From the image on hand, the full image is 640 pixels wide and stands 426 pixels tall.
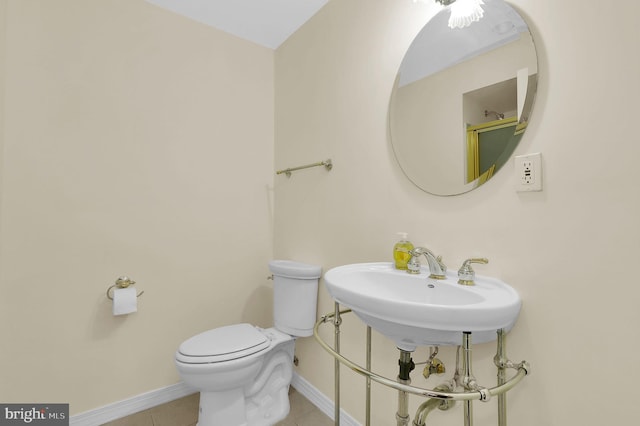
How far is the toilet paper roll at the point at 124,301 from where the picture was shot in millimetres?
1559

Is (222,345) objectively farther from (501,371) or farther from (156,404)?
(501,371)

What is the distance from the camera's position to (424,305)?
28.5 inches

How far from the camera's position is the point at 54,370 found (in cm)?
149

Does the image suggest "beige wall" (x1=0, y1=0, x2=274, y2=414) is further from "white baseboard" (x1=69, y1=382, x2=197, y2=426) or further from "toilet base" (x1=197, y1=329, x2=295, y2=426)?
"toilet base" (x1=197, y1=329, x2=295, y2=426)

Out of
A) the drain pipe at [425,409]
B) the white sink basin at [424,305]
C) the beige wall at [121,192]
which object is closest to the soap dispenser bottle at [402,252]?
the white sink basin at [424,305]

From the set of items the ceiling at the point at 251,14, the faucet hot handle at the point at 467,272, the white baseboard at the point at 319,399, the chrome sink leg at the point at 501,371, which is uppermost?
the ceiling at the point at 251,14

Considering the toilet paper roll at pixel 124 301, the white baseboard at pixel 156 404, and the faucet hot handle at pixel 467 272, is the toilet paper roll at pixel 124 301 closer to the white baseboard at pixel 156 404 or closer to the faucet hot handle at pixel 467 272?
the white baseboard at pixel 156 404

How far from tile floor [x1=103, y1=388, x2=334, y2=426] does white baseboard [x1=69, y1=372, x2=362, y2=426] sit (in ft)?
0.08

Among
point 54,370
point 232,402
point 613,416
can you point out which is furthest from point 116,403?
point 613,416

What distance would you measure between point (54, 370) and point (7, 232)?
700 millimetres

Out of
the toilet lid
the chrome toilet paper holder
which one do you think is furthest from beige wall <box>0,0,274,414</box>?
the toilet lid

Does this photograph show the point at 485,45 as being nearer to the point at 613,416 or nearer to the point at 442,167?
the point at 442,167

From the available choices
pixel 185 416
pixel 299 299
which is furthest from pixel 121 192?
pixel 185 416

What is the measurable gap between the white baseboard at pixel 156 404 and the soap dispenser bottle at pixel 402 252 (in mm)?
870
